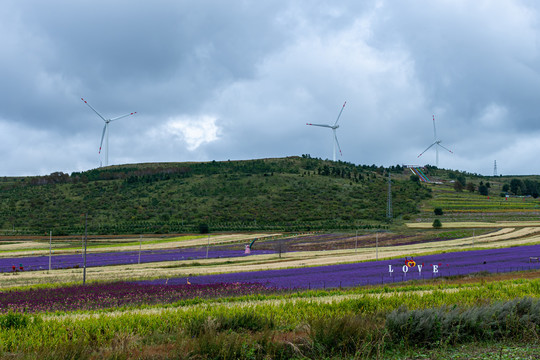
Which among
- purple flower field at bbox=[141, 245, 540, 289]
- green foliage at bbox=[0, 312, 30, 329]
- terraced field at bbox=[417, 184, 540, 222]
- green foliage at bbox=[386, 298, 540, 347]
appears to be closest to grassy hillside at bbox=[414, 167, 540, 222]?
terraced field at bbox=[417, 184, 540, 222]

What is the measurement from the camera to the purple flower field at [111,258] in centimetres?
6438

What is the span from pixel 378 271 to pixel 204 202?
348 feet

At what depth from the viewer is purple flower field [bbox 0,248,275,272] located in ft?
211

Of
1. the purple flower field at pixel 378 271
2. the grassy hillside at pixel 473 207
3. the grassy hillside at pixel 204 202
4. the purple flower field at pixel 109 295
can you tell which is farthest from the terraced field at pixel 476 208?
the purple flower field at pixel 109 295

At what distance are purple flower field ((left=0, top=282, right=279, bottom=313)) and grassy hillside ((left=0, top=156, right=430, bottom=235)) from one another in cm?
7447

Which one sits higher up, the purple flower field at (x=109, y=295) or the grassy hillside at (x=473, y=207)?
the grassy hillside at (x=473, y=207)

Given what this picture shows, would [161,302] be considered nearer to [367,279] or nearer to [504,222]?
[367,279]

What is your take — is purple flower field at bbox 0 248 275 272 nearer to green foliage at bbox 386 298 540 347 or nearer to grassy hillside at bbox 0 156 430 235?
grassy hillside at bbox 0 156 430 235

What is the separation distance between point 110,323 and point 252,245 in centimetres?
6864

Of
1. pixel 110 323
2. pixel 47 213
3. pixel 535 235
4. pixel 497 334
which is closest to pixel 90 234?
pixel 47 213

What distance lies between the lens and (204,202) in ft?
495

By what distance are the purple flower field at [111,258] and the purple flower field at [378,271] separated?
24066mm

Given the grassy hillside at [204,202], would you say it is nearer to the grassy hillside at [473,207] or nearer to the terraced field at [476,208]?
the grassy hillside at [473,207]

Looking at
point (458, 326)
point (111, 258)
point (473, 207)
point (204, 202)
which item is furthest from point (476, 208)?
point (458, 326)
